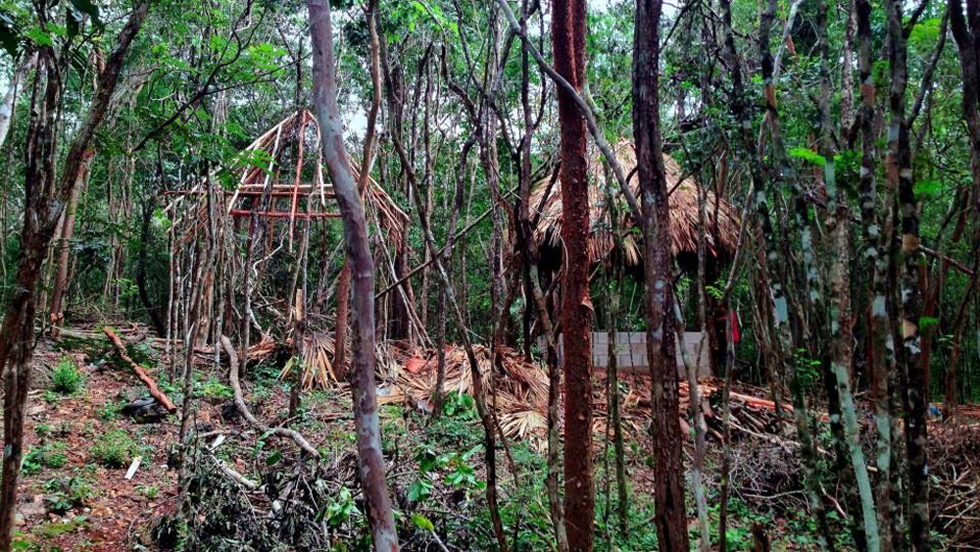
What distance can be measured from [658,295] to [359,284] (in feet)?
4.10

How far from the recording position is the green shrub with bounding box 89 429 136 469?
6.00 meters

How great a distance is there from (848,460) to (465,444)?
4.43 m

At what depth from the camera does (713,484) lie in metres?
6.22

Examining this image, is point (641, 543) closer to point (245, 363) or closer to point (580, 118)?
point (580, 118)

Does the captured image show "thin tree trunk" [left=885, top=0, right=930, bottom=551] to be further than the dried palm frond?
No

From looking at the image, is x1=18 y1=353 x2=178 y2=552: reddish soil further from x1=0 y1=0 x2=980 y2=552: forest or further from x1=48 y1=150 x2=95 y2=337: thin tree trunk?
x1=48 y1=150 x2=95 y2=337: thin tree trunk

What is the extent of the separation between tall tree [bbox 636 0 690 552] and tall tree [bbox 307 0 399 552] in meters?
1.15

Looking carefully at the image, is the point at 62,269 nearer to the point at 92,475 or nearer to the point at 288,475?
the point at 92,475

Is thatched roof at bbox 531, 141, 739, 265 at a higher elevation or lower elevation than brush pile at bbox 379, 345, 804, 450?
higher

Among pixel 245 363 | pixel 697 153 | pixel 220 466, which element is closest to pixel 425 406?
pixel 245 363

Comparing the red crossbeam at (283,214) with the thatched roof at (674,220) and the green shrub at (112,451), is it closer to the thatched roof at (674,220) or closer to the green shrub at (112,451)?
the thatched roof at (674,220)

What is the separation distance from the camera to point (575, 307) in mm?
3965

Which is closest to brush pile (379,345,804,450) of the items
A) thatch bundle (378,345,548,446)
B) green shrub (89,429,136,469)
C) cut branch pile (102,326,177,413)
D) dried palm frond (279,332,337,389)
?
thatch bundle (378,345,548,446)

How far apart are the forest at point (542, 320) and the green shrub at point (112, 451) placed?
36mm
